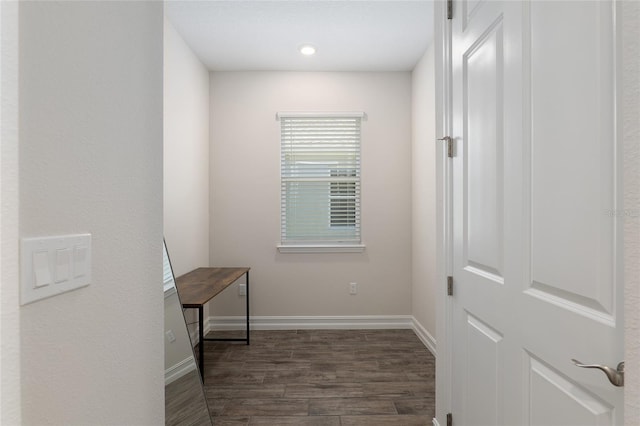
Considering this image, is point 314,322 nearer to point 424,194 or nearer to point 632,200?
point 424,194

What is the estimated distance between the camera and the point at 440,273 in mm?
1812

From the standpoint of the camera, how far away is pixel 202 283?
2.97 m

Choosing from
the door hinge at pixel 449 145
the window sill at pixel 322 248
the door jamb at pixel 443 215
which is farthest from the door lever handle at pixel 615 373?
the window sill at pixel 322 248

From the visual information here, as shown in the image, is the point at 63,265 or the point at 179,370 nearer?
the point at 63,265

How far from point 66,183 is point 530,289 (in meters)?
1.26

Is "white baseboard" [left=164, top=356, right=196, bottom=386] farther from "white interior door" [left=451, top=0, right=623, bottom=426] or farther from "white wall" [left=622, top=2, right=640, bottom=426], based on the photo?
"white wall" [left=622, top=2, right=640, bottom=426]

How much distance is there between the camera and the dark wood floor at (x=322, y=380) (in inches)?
86.7

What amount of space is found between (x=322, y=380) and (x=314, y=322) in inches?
48.3

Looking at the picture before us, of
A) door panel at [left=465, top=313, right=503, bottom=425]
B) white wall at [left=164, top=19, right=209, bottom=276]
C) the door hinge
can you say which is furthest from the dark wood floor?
the door hinge

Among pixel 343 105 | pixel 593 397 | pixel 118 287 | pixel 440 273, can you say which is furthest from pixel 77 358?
pixel 343 105

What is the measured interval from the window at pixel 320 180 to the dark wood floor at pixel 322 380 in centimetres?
108

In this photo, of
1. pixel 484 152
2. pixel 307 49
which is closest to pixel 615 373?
pixel 484 152

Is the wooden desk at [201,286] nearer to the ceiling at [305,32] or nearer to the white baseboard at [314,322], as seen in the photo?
the white baseboard at [314,322]

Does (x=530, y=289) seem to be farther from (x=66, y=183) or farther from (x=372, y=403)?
(x=372, y=403)
